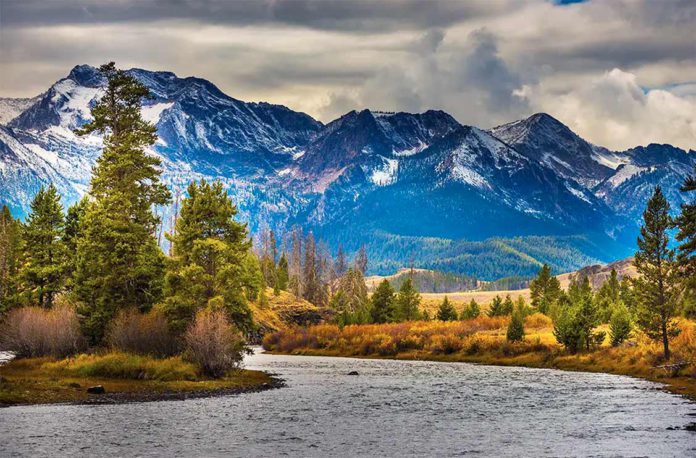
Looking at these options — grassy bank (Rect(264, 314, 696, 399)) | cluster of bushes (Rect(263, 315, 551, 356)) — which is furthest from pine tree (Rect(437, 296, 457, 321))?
grassy bank (Rect(264, 314, 696, 399))

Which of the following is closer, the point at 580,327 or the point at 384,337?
the point at 580,327

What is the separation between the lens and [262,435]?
47531 mm

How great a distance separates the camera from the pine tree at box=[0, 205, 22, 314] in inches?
3583

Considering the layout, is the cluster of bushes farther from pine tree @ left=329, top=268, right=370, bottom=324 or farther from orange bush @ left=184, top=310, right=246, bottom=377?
orange bush @ left=184, top=310, right=246, bottom=377

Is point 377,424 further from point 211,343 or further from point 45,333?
point 45,333

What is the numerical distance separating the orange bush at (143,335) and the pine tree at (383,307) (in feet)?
263

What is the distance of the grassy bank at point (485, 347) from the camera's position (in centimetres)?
8656

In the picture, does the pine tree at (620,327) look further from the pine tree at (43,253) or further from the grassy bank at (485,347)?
the pine tree at (43,253)

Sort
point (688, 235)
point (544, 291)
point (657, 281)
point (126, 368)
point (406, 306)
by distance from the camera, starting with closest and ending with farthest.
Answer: point (126, 368), point (688, 235), point (657, 281), point (406, 306), point (544, 291)

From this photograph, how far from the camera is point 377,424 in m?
53.2

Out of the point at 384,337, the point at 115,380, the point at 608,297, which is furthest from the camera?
the point at 608,297

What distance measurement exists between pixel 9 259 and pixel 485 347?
68.1 m

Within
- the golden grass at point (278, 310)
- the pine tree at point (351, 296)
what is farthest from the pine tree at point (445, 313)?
the golden grass at point (278, 310)

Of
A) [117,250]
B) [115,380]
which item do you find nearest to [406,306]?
[117,250]
